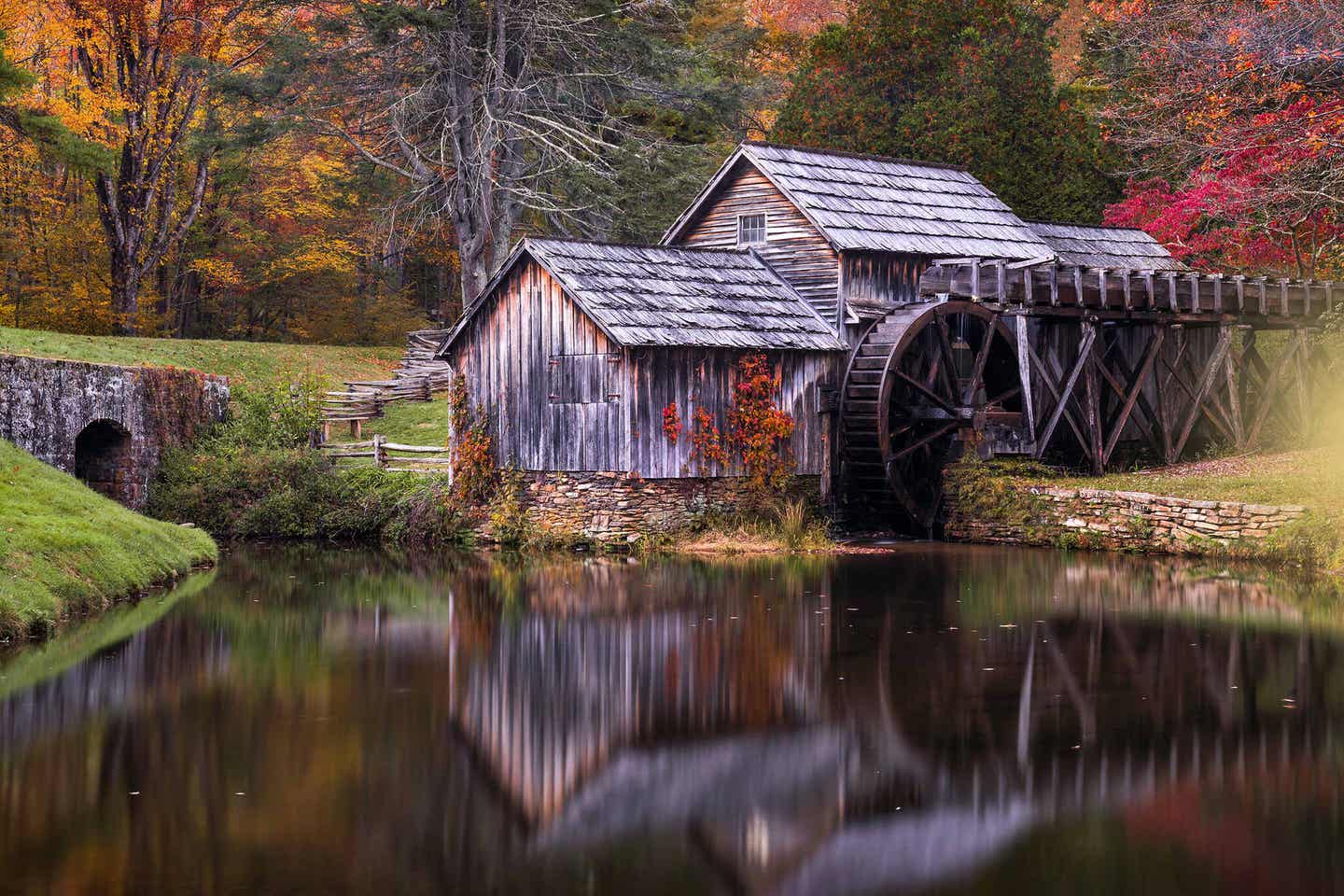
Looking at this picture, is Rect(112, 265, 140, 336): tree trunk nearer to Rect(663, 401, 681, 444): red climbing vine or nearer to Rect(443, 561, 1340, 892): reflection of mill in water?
Rect(663, 401, 681, 444): red climbing vine

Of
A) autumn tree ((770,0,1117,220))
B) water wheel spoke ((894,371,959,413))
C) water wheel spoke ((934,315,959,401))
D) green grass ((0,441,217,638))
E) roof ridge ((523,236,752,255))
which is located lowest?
green grass ((0,441,217,638))

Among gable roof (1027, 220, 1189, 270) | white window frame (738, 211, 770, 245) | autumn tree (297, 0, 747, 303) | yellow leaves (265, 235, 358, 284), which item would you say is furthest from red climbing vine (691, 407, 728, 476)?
yellow leaves (265, 235, 358, 284)

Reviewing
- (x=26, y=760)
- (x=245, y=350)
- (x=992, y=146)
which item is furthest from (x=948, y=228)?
(x=26, y=760)

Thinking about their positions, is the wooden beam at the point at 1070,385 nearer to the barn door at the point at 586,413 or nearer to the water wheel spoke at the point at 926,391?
the water wheel spoke at the point at 926,391

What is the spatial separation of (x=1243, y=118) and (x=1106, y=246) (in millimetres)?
4724

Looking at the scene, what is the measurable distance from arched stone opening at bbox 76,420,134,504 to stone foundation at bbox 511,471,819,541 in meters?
7.33

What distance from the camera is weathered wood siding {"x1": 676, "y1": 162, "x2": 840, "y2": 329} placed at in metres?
26.3

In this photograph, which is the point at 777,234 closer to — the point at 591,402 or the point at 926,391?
the point at 926,391

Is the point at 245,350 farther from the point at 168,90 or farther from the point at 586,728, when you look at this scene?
the point at 586,728

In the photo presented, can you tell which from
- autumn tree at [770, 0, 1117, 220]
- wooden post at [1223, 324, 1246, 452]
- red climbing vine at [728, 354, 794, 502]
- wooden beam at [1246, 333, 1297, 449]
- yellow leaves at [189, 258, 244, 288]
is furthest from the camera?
yellow leaves at [189, 258, 244, 288]

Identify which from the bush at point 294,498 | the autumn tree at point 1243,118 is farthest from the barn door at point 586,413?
the autumn tree at point 1243,118

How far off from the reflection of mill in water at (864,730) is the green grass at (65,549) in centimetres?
451

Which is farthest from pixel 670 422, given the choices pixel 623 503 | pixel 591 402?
pixel 623 503

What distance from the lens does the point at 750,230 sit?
2758 cm
